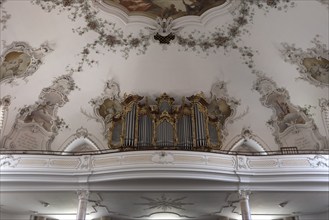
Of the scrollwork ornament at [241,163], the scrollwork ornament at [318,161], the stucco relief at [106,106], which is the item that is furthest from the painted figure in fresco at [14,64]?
the scrollwork ornament at [318,161]

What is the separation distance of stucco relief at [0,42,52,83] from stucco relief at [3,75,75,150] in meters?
1.16

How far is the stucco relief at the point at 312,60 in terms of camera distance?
13327 mm

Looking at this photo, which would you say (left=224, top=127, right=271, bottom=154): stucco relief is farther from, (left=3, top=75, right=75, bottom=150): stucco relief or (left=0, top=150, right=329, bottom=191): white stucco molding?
(left=3, top=75, right=75, bottom=150): stucco relief

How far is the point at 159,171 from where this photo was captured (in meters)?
11.3

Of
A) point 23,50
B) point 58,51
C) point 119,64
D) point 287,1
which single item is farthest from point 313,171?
point 23,50

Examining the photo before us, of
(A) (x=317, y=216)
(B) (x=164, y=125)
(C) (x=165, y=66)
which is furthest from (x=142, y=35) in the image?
(A) (x=317, y=216)

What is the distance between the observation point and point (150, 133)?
1421cm

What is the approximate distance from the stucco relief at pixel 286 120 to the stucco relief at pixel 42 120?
27.9ft

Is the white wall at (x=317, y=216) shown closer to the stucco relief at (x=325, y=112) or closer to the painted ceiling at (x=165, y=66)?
the painted ceiling at (x=165, y=66)

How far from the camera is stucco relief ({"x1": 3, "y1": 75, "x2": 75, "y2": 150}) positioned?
14758 millimetres

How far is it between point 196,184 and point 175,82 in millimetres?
5396

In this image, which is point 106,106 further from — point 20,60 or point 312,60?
point 312,60

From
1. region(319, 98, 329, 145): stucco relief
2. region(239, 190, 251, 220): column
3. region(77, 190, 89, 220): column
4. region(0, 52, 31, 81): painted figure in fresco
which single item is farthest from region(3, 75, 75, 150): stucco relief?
region(319, 98, 329, 145): stucco relief

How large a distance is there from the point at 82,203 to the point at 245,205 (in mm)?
5352
